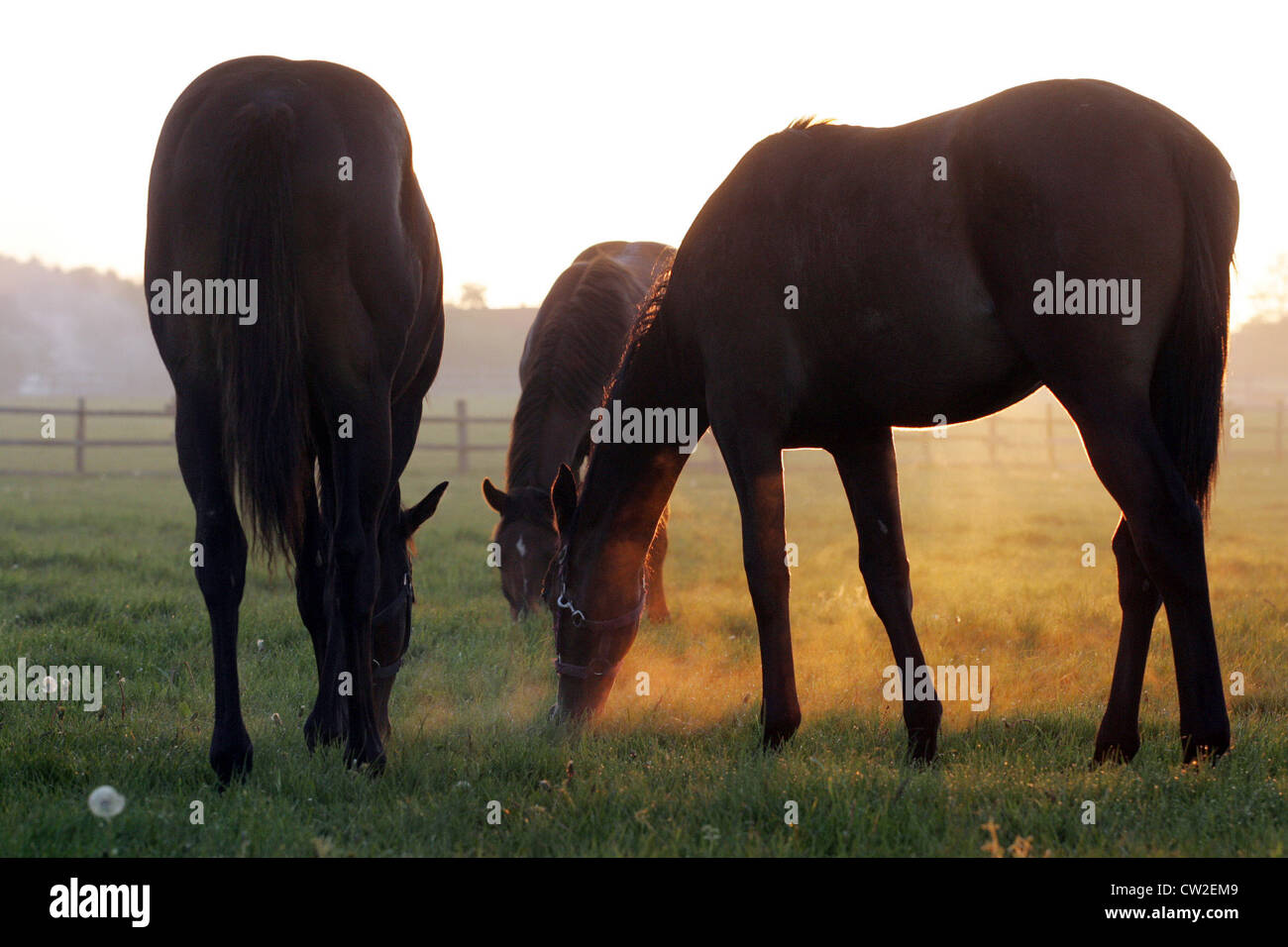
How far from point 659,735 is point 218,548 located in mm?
2026

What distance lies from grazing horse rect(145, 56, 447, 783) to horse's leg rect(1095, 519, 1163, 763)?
2790 mm

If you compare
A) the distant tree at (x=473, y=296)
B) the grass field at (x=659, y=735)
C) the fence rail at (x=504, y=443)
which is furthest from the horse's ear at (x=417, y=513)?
the distant tree at (x=473, y=296)

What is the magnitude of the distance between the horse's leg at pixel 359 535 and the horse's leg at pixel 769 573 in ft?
4.55

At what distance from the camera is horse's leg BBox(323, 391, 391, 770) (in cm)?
361

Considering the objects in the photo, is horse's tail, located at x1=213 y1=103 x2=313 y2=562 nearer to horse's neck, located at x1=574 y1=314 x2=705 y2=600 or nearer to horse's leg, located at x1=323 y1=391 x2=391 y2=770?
horse's leg, located at x1=323 y1=391 x2=391 y2=770

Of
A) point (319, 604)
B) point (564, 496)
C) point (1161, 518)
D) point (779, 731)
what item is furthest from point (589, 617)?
point (1161, 518)

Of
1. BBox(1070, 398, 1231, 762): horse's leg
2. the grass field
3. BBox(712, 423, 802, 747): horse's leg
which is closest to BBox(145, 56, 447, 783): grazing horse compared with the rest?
the grass field

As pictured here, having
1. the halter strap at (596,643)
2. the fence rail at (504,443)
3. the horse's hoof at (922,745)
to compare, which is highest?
the fence rail at (504,443)

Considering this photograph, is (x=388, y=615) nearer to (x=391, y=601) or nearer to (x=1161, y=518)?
(x=391, y=601)

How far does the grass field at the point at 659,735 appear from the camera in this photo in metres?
3.06

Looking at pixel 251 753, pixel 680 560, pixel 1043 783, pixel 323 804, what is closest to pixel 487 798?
pixel 323 804

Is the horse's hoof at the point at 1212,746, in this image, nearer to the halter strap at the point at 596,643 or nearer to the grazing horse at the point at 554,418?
the halter strap at the point at 596,643

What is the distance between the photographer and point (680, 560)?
34.8ft

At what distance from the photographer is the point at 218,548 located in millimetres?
3508
